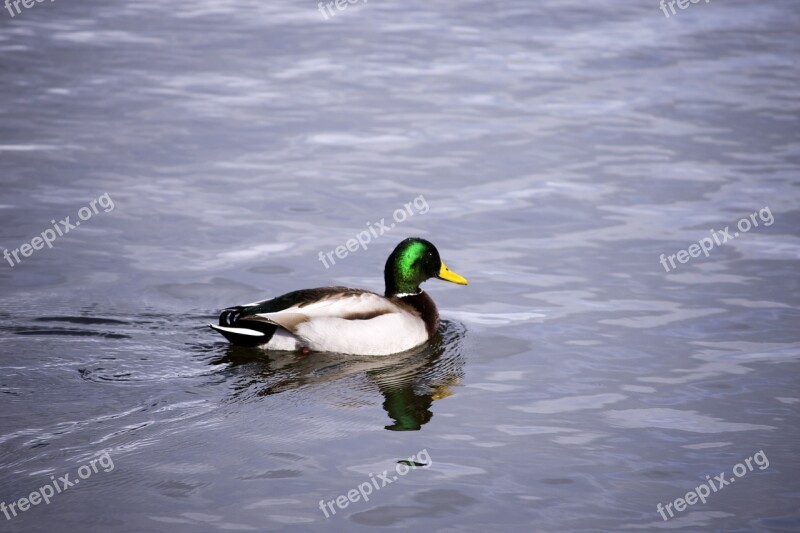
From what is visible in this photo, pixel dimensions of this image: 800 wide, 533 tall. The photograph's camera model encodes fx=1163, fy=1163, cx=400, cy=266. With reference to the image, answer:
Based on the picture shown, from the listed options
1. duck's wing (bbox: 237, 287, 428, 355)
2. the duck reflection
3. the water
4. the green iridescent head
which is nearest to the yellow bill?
the green iridescent head

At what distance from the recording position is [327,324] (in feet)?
30.6

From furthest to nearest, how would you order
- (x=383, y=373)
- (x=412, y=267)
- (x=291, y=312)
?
(x=412, y=267) → (x=291, y=312) → (x=383, y=373)

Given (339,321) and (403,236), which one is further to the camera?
(403,236)

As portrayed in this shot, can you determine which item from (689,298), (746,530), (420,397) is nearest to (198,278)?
(420,397)

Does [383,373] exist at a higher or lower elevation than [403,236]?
lower

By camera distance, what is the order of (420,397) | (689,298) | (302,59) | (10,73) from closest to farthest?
(420,397) < (689,298) < (10,73) < (302,59)

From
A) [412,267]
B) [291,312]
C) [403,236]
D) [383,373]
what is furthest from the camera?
[403,236]

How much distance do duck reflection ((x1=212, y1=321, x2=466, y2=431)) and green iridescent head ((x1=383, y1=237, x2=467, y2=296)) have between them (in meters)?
0.56

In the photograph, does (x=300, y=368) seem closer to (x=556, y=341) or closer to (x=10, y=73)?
(x=556, y=341)

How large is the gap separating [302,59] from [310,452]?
10.7 metres

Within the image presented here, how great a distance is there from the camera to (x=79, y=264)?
35.6ft

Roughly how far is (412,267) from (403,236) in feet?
5.46

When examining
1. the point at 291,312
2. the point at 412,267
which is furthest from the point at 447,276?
the point at 291,312

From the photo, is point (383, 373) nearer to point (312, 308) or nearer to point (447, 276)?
point (312, 308)
